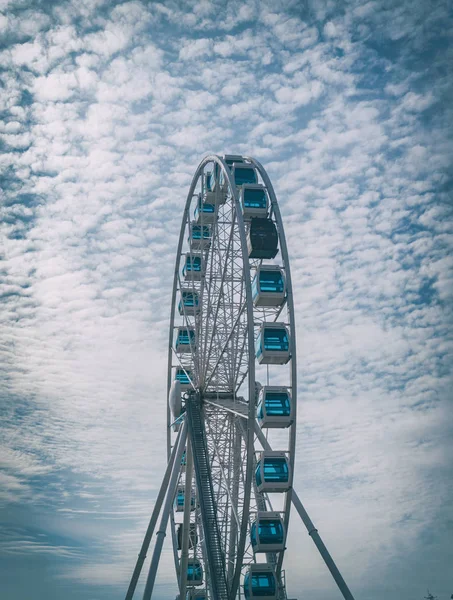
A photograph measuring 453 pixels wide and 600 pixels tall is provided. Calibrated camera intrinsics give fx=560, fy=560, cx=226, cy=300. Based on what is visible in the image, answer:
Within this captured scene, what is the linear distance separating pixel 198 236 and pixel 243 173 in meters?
7.40

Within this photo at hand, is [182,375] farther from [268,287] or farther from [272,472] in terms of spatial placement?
[272,472]

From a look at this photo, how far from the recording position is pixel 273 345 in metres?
21.7

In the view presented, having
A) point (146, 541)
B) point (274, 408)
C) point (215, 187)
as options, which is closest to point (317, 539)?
point (274, 408)

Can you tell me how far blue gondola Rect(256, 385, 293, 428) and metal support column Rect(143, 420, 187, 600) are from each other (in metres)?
5.38

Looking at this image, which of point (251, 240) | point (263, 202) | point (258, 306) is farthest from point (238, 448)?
point (263, 202)

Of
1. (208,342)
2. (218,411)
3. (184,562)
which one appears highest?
(208,342)

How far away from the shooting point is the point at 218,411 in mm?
25969

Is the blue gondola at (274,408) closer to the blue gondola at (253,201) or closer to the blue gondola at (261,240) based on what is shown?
the blue gondola at (261,240)

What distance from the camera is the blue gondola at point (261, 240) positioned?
22953 millimetres

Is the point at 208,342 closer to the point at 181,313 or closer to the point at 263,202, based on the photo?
the point at 181,313

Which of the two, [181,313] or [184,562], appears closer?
[184,562]

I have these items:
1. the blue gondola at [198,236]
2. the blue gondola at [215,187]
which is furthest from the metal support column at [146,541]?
the blue gondola at [215,187]

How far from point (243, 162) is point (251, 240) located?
5.06 metres

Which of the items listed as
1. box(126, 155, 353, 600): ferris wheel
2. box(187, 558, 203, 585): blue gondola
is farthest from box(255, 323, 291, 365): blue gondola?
box(187, 558, 203, 585): blue gondola
